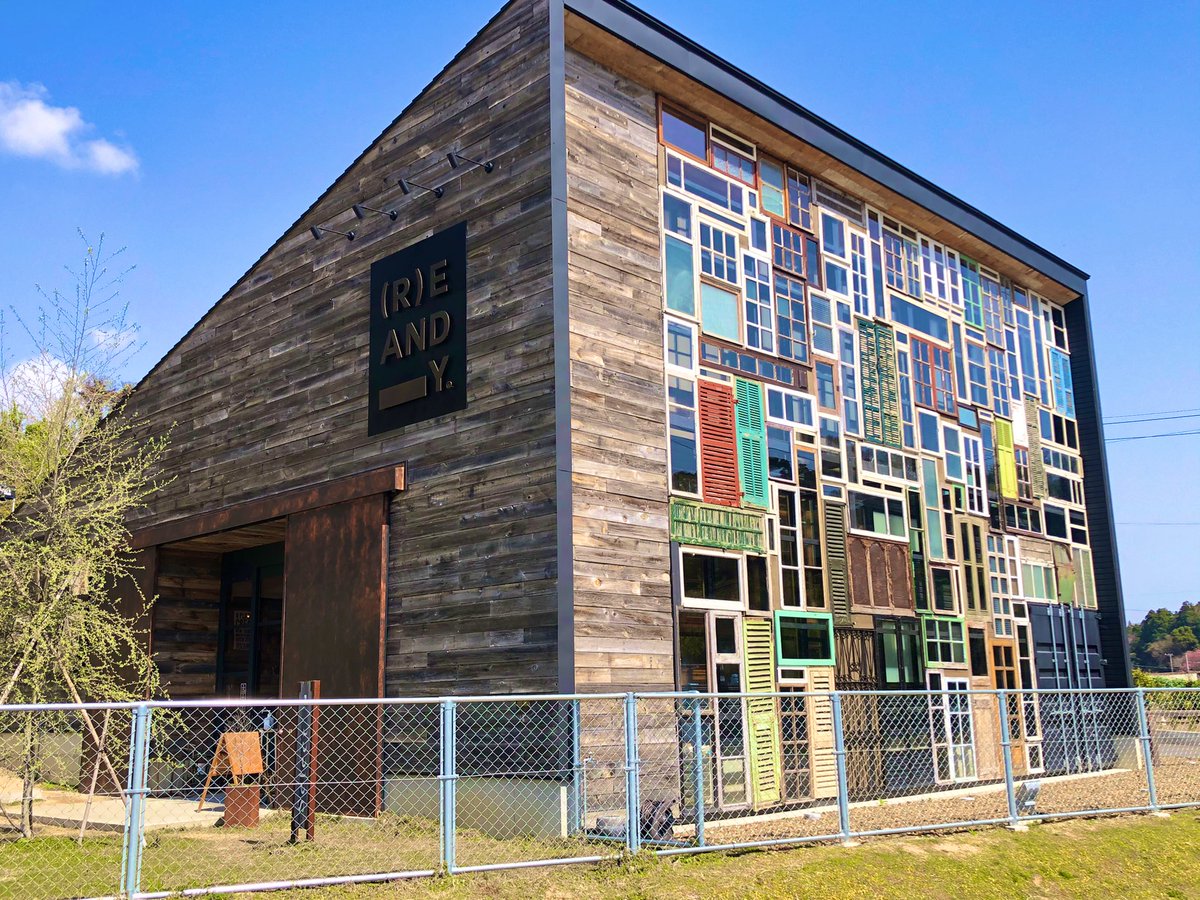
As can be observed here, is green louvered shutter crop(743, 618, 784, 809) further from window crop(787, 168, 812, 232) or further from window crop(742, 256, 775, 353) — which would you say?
window crop(787, 168, 812, 232)

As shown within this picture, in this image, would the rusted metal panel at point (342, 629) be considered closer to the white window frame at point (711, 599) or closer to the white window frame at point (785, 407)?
the white window frame at point (711, 599)

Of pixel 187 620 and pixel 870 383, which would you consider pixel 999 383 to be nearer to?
pixel 870 383

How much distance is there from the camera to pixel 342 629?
1406 cm

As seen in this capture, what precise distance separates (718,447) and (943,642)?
238 inches

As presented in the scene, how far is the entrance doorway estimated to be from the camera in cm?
1792

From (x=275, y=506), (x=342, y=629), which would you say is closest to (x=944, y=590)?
(x=342, y=629)

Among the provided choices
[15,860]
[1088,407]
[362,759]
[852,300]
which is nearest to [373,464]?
[362,759]

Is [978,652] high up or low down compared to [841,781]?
up

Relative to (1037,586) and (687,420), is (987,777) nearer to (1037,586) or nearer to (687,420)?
(1037,586)

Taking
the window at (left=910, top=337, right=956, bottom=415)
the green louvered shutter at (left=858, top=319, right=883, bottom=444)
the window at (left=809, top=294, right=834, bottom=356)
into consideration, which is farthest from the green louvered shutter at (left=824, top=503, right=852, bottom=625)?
the window at (left=910, top=337, right=956, bottom=415)

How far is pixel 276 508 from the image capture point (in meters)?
15.5

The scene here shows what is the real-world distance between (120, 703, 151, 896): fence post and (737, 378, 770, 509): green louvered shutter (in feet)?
28.8

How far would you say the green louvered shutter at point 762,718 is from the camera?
1341 centimetres

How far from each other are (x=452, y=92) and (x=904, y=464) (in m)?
9.10
